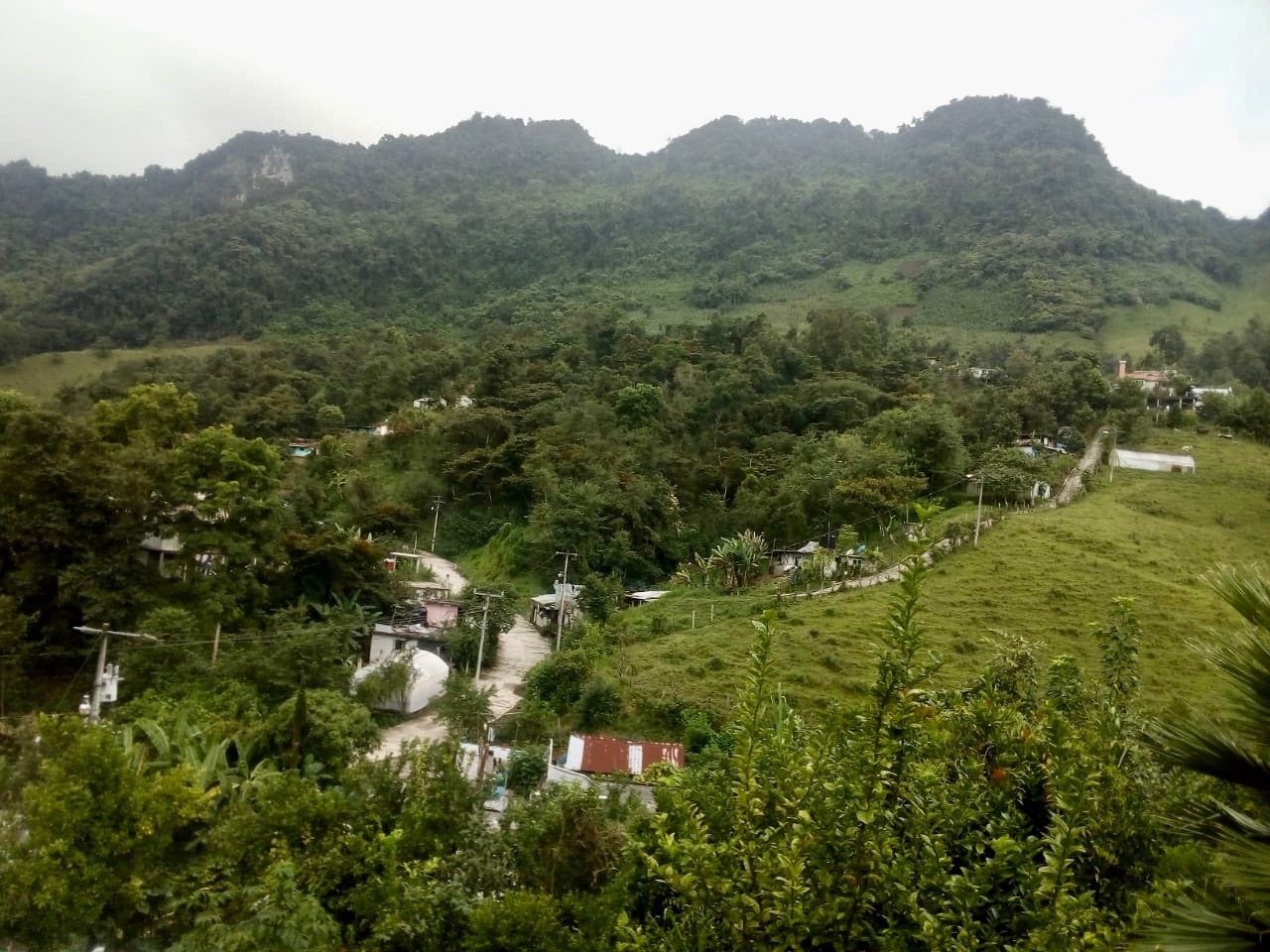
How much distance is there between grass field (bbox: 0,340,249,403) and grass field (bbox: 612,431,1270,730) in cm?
4215

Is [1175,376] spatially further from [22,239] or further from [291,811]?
[22,239]

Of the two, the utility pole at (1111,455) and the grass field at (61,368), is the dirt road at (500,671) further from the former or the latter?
the grass field at (61,368)

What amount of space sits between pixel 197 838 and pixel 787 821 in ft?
27.6

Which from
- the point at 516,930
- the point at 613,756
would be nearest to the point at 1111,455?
the point at 613,756

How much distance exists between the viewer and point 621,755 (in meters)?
14.2

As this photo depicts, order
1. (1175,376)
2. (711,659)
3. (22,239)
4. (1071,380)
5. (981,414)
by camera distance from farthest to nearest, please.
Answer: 1. (22,239)
2. (1175,376)
3. (1071,380)
4. (981,414)
5. (711,659)

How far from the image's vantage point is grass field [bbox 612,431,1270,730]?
1741cm

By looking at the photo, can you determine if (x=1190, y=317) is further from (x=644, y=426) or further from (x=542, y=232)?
(x=542, y=232)

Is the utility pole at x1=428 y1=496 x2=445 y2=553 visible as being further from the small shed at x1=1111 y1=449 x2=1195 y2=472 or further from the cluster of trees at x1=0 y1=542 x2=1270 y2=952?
the small shed at x1=1111 y1=449 x2=1195 y2=472

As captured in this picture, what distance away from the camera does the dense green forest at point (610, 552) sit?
286cm

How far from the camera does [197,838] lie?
8703 millimetres

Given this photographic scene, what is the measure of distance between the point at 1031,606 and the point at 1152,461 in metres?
14.4

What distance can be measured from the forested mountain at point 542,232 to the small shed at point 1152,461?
25953 millimetres

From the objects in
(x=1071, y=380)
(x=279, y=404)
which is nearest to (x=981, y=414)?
(x=1071, y=380)
